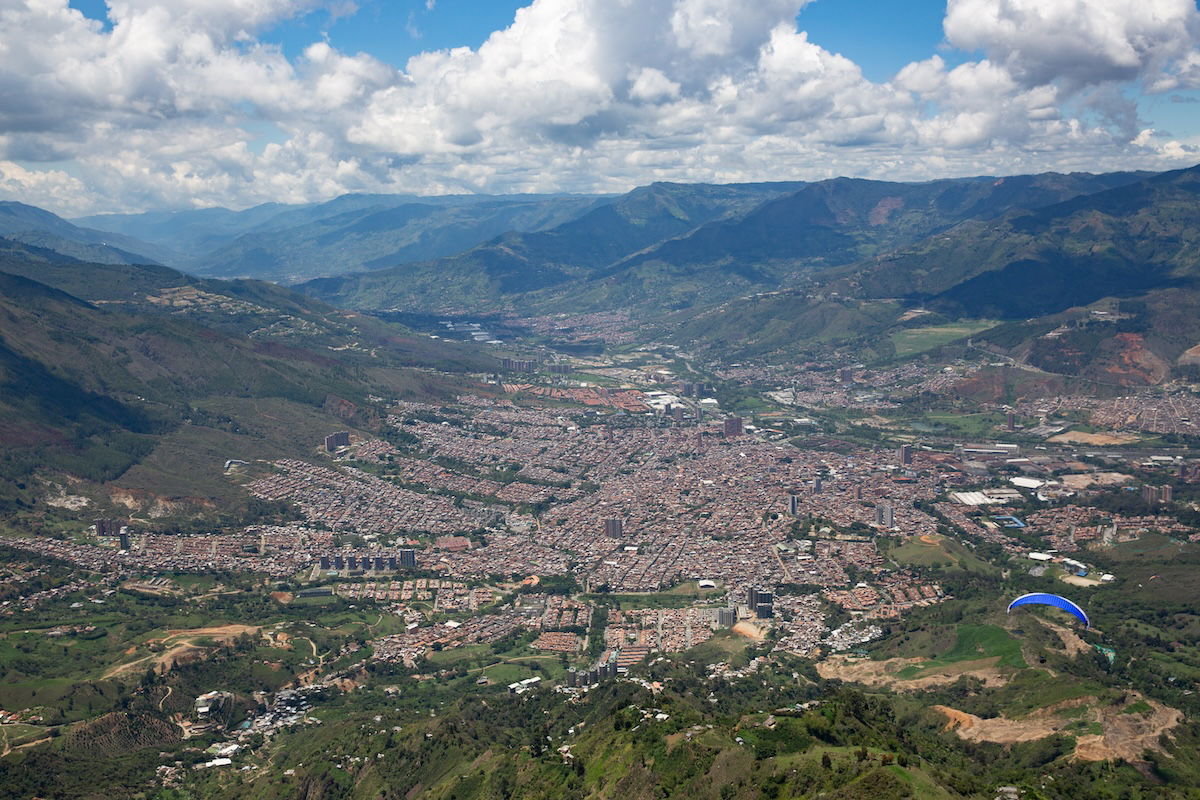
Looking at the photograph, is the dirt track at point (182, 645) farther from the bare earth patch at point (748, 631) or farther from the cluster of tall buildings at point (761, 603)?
the cluster of tall buildings at point (761, 603)

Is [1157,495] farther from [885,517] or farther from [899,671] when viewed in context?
[899,671]

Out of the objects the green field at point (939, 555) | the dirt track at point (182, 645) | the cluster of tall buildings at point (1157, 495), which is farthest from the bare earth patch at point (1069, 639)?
the dirt track at point (182, 645)

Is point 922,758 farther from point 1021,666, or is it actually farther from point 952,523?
point 952,523

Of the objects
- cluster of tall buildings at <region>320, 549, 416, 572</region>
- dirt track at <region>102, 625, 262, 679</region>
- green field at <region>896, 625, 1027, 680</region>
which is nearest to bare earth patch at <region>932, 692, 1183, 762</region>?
green field at <region>896, 625, 1027, 680</region>

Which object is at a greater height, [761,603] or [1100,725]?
[1100,725]

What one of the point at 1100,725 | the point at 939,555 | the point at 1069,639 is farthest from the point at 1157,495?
the point at 1100,725

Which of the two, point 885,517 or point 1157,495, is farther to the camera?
point 1157,495

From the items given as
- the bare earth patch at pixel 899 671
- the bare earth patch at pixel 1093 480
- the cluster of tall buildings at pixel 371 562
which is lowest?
the bare earth patch at pixel 899 671
